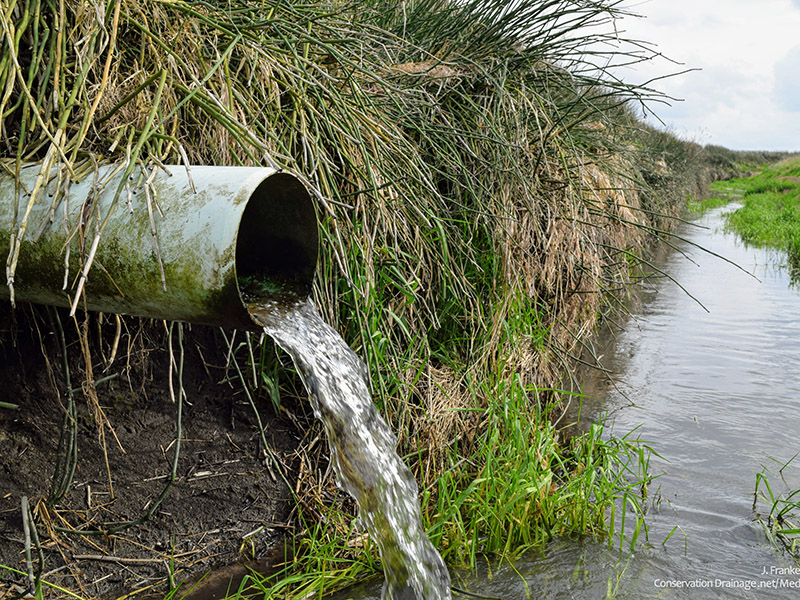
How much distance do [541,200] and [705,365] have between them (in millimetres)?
2130

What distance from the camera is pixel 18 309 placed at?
232 cm

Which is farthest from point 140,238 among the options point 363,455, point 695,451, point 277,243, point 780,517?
point 695,451

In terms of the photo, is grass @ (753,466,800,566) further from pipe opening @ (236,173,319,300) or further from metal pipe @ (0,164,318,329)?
metal pipe @ (0,164,318,329)

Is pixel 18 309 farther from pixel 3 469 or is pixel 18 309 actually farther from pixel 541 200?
pixel 541 200

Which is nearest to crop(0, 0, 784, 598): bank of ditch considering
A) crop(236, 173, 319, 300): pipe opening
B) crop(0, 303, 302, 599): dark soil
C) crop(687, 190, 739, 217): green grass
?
crop(0, 303, 302, 599): dark soil

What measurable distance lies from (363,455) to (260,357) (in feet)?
2.13

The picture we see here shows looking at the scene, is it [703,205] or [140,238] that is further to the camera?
[703,205]

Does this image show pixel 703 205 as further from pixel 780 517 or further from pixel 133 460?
pixel 133 460

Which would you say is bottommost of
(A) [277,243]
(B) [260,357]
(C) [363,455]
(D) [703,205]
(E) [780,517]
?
(E) [780,517]

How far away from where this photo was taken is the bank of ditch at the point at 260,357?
7.13 feet

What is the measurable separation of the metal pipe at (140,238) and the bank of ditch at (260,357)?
71mm

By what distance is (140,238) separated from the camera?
1757mm

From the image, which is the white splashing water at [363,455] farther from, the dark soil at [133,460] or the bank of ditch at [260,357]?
the dark soil at [133,460]

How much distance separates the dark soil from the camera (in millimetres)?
2234
